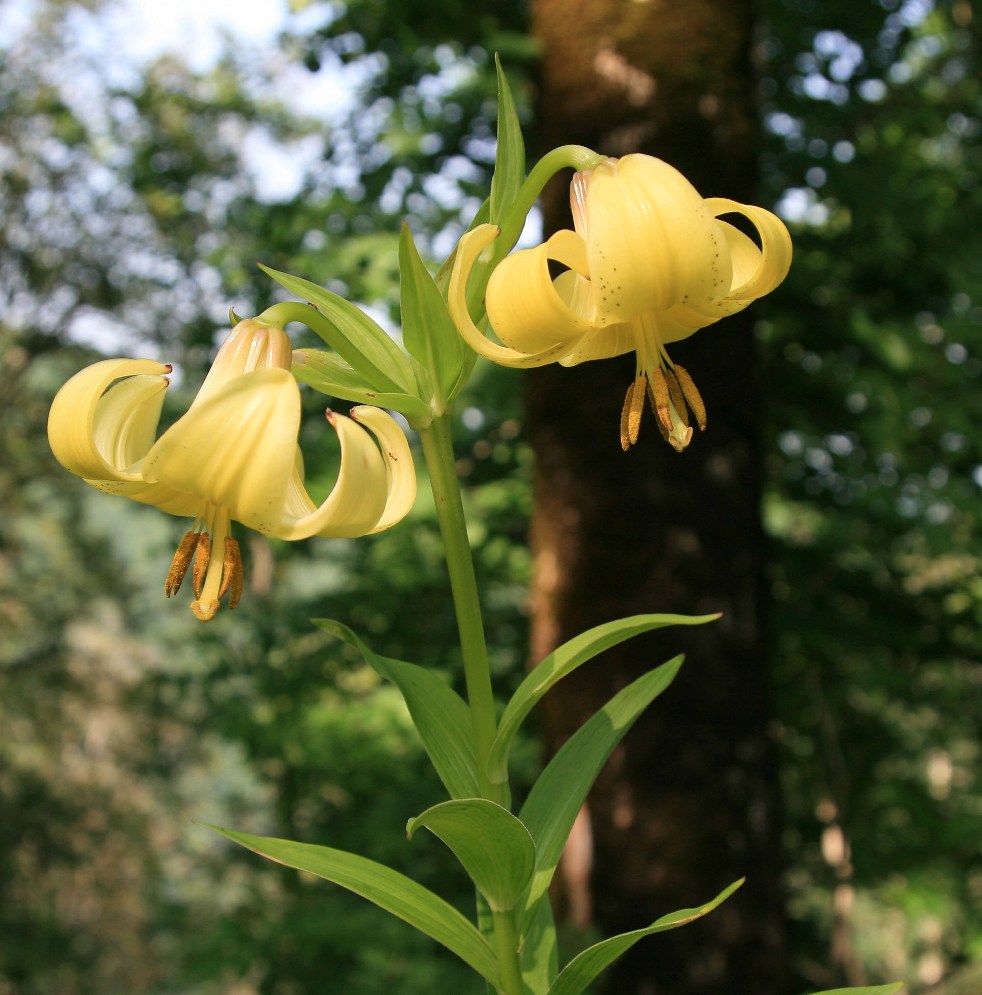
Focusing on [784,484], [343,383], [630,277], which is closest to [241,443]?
[343,383]

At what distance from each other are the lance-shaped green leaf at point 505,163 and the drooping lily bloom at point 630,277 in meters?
0.04

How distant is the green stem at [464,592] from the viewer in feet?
2.32

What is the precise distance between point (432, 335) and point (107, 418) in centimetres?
21

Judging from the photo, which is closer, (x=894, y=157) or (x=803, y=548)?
(x=803, y=548)

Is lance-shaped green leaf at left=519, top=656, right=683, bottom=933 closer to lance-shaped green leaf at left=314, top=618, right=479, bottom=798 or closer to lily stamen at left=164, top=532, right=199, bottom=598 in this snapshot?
lance-shaped green leaf at left=314, top=618, right=479, bottom=798

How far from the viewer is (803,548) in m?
3.71

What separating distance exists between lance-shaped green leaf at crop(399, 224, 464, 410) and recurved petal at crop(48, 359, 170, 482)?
6.4 inches

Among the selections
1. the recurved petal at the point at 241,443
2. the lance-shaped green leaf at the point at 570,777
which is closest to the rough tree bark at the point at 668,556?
the lance-shaped green leaf at the point at 570,777

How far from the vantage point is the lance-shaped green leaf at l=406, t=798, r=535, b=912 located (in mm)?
648

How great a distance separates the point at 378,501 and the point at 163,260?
396 inches

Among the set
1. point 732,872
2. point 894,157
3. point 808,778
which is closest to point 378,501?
point 732,872

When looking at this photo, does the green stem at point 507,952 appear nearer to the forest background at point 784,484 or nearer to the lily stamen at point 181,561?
the lily stamen at point 181,561

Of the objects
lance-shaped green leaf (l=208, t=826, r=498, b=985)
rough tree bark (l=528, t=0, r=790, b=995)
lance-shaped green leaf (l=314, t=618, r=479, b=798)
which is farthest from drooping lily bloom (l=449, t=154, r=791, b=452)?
rough tree bark (l=528, t=0, r=790, b=995)

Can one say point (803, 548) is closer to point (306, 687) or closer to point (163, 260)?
point (306, 687)
